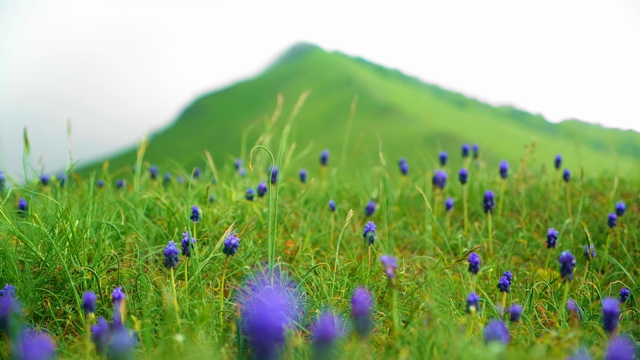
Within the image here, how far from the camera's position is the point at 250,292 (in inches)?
121

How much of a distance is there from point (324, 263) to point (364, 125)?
4.63 metres

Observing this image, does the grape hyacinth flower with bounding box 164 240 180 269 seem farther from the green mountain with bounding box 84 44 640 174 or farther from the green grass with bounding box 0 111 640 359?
the green mountain with bounding box 84 44 640 174

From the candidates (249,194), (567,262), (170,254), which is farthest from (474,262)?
(249,194)

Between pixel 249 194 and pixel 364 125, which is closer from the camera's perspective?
pixel 249 194

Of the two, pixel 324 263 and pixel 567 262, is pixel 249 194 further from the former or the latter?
pixel 567 262

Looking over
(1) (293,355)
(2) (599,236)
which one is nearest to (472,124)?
(2) (599,236)

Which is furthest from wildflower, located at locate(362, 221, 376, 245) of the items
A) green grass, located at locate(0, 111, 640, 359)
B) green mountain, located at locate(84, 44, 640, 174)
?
green mountain, located at locate(84, 44, 640, 174)

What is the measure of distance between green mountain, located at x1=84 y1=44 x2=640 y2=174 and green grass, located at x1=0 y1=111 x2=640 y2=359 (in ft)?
2.86

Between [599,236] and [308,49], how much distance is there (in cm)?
572

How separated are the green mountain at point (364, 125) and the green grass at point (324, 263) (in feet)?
2.86

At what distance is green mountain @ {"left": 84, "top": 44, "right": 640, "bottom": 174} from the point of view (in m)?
6.80

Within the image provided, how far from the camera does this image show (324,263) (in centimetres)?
332

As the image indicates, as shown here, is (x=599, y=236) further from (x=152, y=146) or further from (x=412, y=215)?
(x=152, y=146)

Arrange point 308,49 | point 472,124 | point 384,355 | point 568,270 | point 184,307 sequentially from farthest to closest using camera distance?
point 308,49 < point 472,124 < point 184,307 < point 568,270 < point 384,355
